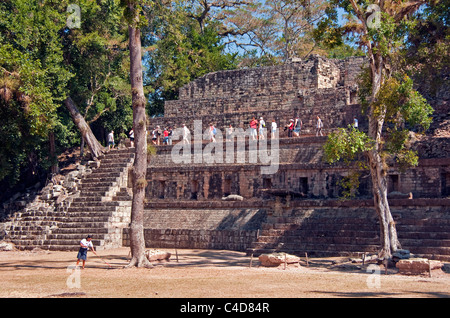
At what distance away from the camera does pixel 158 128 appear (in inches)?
1225

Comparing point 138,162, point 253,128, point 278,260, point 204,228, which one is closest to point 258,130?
point 253,128

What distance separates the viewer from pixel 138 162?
17.1m

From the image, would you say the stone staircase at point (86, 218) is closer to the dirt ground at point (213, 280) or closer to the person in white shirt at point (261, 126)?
the dirt ground at point (213, 280)

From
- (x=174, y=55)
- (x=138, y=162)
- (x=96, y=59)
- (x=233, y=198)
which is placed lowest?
(x=233, y=198)

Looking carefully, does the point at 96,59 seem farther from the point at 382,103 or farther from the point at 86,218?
the point at 382,103

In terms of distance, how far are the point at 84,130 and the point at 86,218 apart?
6.18 m

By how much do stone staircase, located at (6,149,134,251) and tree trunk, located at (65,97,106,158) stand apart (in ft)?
5.39

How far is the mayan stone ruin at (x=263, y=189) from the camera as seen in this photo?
63.0 ft

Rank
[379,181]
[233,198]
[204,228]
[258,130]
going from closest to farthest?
1. [379,181]
2. [204,228]
3. [233,198]
4. [258,130]

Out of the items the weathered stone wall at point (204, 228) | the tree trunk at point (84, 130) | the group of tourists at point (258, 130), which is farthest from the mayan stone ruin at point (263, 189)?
the tree trunk at point (84, 130)

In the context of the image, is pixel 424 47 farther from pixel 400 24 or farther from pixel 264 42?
pixel 264 42

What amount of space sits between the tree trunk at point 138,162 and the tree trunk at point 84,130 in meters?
12.3

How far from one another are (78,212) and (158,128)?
25.1 feet
